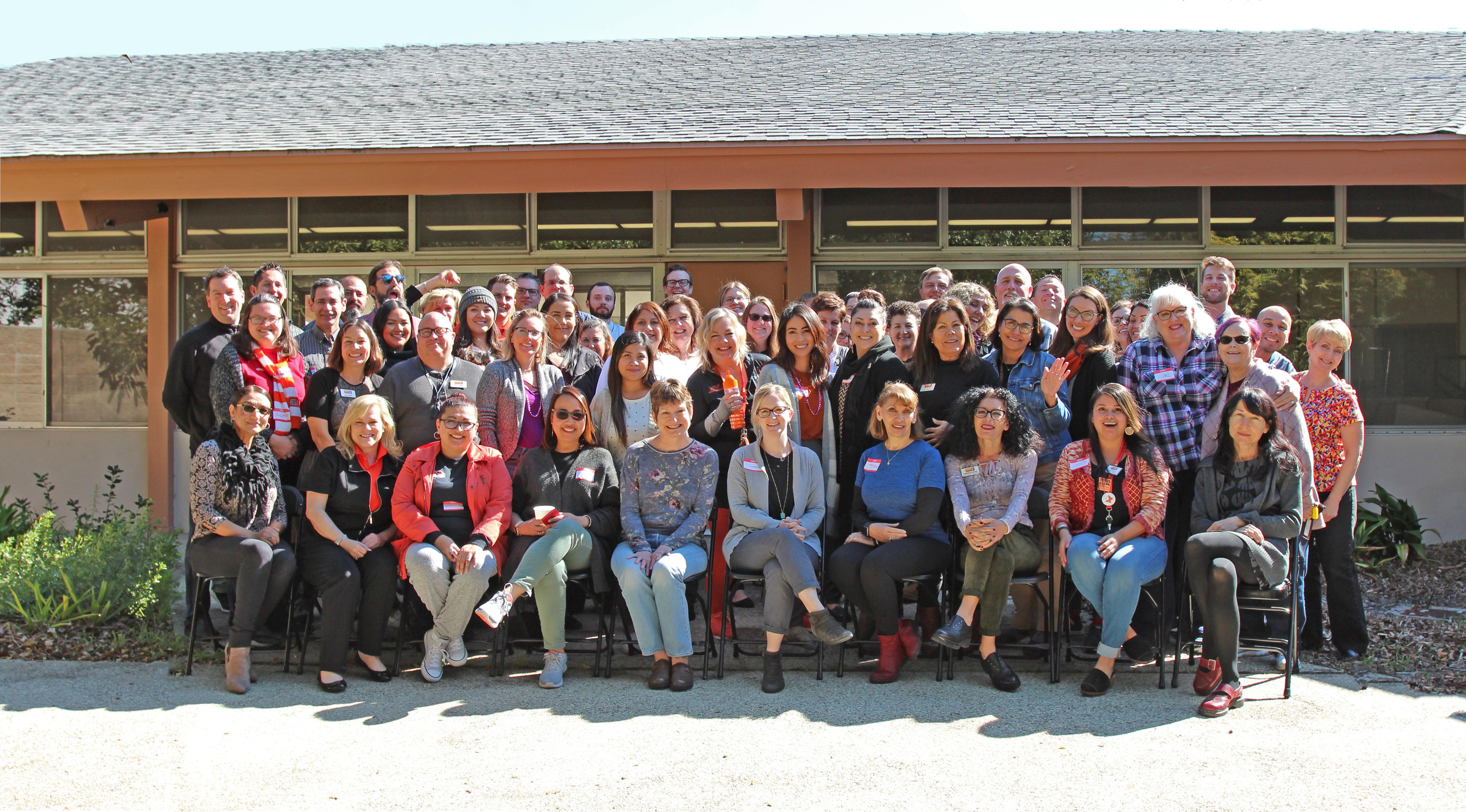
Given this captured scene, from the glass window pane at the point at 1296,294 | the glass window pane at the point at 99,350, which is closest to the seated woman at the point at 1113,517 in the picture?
the glass window pane at the point at 1296,294

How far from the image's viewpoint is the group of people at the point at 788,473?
433cm

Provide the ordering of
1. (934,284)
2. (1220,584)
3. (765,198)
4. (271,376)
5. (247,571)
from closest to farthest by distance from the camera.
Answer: (1220,584), (247,571), (271,376), (934,284), (765,198)

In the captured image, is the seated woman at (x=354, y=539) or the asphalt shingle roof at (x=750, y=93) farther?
the asphalt shingle roof at (x=750, y=93)

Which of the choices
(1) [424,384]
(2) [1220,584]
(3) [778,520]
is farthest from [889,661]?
(1) [424,384]

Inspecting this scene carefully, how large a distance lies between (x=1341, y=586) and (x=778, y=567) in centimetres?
271

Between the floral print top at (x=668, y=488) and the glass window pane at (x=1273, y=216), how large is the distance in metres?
5.51

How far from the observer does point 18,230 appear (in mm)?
8680

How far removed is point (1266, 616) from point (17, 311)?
9800 mm

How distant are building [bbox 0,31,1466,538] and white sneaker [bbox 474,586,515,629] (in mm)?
3787

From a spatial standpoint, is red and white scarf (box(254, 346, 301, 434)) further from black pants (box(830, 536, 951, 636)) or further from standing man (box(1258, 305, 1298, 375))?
standing man (box(1258, 305, 1298, 375))

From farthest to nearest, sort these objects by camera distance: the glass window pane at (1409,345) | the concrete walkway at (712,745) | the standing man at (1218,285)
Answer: the glass window pane at (1409,345)
the standing man at (1218,285)
the concrete walkway at (712,745)

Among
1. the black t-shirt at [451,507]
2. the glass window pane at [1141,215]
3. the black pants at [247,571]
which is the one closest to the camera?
the black pants at [247,571]

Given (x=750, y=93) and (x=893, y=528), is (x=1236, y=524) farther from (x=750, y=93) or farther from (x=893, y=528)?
(x=750, y=93)

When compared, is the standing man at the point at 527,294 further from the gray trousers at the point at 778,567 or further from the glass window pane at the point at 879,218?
the gray trousers at the point at 778,567
